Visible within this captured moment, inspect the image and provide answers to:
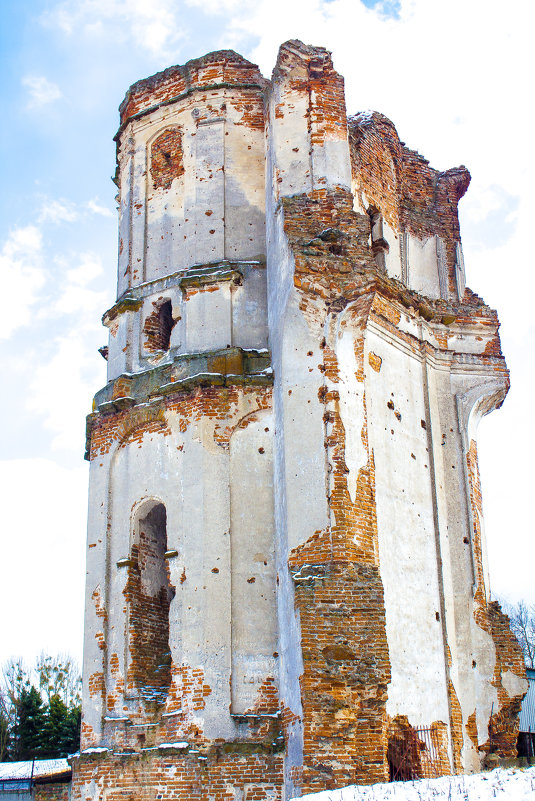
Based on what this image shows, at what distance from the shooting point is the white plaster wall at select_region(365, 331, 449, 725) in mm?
11102

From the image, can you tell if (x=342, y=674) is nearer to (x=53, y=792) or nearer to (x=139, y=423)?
(x=139, y=423)

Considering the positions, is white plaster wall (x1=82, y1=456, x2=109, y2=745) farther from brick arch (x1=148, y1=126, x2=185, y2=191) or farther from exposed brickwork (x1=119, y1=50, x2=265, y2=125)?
exposed brickwork (x1=119, y1=50, x2=265, y2=125)

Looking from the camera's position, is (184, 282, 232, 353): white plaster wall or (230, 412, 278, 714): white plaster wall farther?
(184, 282, 232, 353): white plaster wall

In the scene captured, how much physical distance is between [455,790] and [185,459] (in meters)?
5.76

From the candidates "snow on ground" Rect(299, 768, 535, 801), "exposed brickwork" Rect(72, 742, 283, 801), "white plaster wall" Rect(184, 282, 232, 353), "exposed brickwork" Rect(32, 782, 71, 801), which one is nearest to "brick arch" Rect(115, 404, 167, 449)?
"white plaster wall" Rect(184, 282, 232, 353)

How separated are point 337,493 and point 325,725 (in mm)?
2516

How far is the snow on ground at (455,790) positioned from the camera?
736 centimetres

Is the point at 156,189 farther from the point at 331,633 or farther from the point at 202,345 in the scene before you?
the point at 331,633

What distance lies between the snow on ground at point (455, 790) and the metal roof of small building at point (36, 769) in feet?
53.0

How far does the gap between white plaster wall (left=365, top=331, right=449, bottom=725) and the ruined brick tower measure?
0.05 m

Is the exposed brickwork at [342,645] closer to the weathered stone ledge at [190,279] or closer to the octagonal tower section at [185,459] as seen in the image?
the octagonal tower section at [185,459]

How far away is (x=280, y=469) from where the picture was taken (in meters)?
11.6

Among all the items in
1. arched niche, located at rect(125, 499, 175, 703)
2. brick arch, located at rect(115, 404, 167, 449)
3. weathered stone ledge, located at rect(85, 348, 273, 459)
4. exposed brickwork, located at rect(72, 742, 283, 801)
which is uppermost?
weathered stone ledge, located at rect(85, 348, 273, 459)

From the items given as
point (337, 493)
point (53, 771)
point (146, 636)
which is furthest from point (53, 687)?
point (337, 493)
